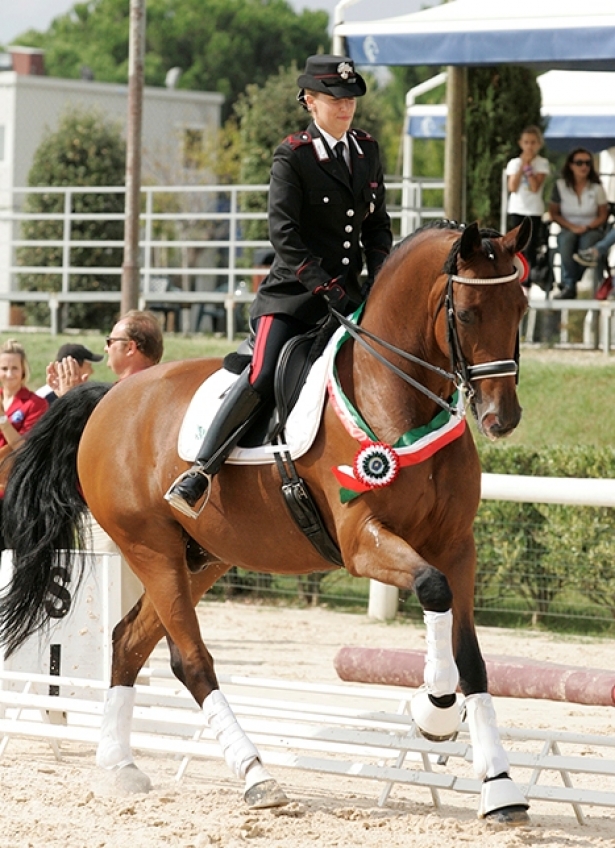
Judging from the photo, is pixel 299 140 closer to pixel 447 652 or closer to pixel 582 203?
pixel 447 652

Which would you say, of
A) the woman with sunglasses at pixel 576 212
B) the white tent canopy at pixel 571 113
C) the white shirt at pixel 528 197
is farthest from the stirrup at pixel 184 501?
the white tent canopy at pixel 571 113

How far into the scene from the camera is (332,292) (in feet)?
18.4

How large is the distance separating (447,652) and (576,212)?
9.47 meters

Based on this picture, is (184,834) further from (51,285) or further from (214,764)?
(51,285)

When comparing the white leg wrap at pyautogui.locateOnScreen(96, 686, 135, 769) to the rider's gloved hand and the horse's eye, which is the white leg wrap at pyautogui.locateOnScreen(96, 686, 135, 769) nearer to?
the rider's gloved hand

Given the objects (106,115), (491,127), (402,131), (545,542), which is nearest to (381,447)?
(545,542)

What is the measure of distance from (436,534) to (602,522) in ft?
16.3

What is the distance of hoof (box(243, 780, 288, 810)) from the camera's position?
5520 millimetres

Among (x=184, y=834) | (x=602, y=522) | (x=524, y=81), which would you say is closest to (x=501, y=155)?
(x=524, y=81)

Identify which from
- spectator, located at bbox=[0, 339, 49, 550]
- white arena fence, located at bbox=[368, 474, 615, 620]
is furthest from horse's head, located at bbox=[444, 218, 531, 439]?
white arena fence, located at bbox=[368, 474, 615, 620]

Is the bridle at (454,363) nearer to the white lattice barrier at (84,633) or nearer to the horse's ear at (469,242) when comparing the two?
the horse's ear at (469,242)

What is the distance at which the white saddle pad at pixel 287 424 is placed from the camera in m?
5.54

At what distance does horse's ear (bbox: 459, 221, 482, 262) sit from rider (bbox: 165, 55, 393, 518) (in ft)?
2.17

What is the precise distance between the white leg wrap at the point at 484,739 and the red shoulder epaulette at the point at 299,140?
7.16 ft
